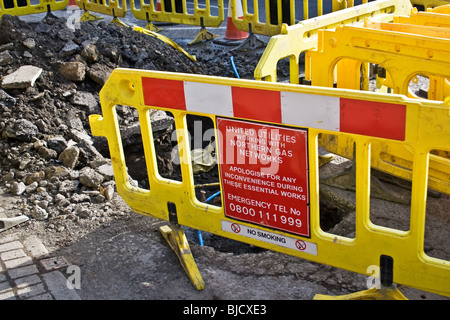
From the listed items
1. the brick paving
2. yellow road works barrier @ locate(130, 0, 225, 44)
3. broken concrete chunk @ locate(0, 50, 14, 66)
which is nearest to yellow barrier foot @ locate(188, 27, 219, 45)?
yellow road works barrier @ locate(130, 0, 225, 44)

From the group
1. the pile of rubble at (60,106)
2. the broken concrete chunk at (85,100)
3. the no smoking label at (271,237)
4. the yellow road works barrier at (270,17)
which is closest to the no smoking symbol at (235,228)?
the no smoking label at (271,237)

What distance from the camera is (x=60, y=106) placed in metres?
6.75

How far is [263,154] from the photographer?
365 centimetres

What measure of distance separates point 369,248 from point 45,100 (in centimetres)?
444

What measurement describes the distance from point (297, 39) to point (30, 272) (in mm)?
2960

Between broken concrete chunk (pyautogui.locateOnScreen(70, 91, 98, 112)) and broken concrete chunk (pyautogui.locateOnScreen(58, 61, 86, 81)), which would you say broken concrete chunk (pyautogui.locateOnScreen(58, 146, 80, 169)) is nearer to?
broken concrete chunk (pyautogui.locateOnScreen(70, 91, 98, 112))

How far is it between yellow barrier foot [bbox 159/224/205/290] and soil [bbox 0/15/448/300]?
6cm

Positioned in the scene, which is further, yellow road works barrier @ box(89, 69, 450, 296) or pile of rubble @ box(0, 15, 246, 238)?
pile of rubble @ box(0, 15, 246, 238)

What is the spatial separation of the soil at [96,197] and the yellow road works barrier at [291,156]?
35 centimetres

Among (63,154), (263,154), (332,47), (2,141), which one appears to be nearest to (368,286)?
(263,154)

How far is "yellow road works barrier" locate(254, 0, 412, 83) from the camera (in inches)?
200

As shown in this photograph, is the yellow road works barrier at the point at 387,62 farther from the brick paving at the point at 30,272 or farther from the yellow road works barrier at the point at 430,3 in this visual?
the yellow road works barrier at the point at 430,3

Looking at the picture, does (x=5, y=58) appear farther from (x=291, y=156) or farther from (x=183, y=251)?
(x=291, y=156)

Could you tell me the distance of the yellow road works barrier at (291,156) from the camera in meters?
3.17
